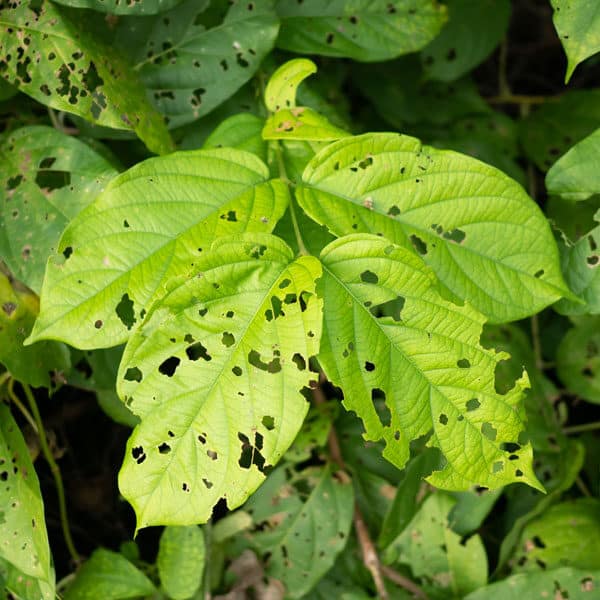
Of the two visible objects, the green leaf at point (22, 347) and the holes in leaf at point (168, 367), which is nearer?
the holes in leaf at point (168, 367)

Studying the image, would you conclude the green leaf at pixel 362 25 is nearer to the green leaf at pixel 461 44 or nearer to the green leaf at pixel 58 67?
the green leaf at pixel 461 44

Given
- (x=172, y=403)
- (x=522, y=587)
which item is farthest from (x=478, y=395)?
(x=522, y=587)

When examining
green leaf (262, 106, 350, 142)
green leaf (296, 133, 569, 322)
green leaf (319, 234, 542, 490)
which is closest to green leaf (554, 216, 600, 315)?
green leaf (296, 133, 569, 322)

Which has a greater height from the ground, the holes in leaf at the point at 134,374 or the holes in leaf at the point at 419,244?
the holes in leaf at the point at 134,374

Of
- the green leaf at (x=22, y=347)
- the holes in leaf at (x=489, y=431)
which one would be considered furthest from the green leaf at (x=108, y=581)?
the holes in leaf at (x=489, y=431)

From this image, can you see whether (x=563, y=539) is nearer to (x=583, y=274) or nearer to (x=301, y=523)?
(x=301, y=523)

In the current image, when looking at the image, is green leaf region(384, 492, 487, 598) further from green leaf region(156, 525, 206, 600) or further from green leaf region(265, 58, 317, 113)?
green leaf region(265, 58, 317, 113)
